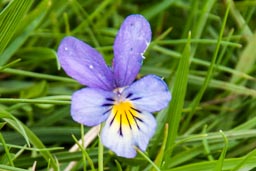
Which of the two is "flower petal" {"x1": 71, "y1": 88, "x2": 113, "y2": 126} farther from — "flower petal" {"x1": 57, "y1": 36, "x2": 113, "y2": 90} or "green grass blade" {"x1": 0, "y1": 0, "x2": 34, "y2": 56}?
"green grass blade" {"x1": 0, "y1": 0, "x2": 34, "y2": 56}

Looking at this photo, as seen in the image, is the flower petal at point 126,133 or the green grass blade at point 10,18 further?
the green grass blade at point 10,18

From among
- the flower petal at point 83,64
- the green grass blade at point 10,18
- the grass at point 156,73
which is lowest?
the grass at point 156,73

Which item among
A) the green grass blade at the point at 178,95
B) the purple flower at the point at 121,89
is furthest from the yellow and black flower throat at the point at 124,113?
the green grass blade at the point at 178,95

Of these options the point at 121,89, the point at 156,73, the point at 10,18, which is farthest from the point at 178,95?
the point at 156,73

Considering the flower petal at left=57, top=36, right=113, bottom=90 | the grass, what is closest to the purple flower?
the flower petal at left=57, top=36, right=113, bottom=90

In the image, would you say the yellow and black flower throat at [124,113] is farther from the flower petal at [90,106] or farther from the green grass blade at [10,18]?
the green grass blade at [10,18]

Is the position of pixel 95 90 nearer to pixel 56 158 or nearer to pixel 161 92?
pixel 161 92

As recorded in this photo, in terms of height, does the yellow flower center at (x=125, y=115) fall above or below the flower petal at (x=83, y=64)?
below

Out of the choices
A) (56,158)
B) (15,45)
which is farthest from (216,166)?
(15,45)
